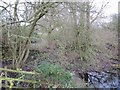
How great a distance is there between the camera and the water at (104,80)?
9293 millimetres

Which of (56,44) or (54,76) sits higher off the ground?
(56,44)

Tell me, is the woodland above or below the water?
above

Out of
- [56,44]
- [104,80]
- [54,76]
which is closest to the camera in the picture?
[54,76]

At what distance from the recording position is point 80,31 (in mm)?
11906

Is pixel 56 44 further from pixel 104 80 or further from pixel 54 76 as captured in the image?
pixel 54 76

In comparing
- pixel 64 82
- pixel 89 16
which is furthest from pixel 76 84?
pixel 89 16

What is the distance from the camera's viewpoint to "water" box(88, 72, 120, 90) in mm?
9293

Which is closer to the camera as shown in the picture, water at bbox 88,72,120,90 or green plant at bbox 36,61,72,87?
green plant at bbox 36,61,72,87

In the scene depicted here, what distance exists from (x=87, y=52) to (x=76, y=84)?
4800 millimetres

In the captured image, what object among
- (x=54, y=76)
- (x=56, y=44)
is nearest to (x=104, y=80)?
(x=54, y=76)

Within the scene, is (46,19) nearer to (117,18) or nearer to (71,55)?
(71,55)

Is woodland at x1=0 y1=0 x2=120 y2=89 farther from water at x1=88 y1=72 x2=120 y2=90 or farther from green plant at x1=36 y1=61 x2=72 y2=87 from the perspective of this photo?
water at x1=88 y1=72 x2=120 y2=90

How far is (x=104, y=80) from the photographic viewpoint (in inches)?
406

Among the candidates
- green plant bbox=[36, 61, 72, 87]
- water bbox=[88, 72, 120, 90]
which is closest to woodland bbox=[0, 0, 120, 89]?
green plant bbox=[36, 61, 72, 87]
